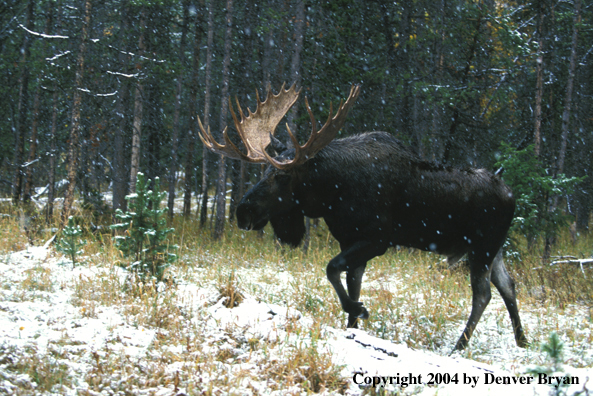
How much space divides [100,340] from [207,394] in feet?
3.84

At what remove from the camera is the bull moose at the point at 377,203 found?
15.2 ft

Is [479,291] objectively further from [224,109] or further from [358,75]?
[224,109]

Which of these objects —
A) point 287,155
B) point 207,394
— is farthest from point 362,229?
point 207,394

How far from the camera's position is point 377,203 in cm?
466

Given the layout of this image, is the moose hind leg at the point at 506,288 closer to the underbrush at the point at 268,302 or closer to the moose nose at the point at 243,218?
the underbrush at the point at 268,302

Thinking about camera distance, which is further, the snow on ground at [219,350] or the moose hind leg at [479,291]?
the moose hind leg at [479,291]

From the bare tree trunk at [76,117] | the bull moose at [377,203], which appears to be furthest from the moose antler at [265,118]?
the bare tree trunk at [76,117]

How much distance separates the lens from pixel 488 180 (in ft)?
16.3

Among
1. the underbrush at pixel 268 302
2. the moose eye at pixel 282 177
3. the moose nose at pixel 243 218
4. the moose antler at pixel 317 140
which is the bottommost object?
the underbrush at pixel 268 302

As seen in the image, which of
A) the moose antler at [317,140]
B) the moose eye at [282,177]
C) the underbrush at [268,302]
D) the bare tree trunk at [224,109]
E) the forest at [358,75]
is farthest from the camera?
the bare tree trunk at [224,109]

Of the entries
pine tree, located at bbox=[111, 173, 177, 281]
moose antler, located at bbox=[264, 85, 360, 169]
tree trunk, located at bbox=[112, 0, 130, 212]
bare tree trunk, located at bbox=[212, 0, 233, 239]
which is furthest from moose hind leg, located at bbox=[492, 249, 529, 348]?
tree trunk, located at bbox=[112, 0, 130, 212]

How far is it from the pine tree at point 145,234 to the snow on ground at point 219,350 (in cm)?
50

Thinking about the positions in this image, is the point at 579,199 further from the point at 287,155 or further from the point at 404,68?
the point at 287,155

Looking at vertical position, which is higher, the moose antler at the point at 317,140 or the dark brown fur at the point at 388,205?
the moose antler at the point at 317,140
